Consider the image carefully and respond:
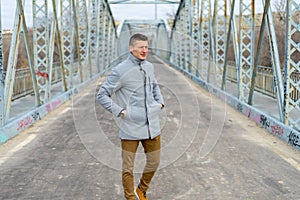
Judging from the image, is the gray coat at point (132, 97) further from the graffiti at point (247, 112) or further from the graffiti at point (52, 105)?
the graffiti at point (52, 105)

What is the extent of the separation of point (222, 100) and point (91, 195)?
1112 cm

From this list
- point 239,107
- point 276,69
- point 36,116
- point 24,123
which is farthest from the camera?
point 239,107

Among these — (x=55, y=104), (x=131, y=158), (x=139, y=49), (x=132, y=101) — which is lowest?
(x=55, y=104)

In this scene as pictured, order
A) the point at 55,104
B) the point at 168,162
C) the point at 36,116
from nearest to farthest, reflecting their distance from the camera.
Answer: the point at 168,162 → the point at 36,116 → the point at 55,104

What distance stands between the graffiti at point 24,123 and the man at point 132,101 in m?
5.88

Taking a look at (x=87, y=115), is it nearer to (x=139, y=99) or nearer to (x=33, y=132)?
(x=33, y=132)

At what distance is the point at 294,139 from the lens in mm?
8508

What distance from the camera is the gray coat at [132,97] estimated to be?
189 inches

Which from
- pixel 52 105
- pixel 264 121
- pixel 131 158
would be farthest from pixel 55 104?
pixel 131 158

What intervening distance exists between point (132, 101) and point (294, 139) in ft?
15.2

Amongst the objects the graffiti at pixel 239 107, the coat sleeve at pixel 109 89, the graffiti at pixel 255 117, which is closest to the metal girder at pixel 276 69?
the graffiti at pixel 255 117

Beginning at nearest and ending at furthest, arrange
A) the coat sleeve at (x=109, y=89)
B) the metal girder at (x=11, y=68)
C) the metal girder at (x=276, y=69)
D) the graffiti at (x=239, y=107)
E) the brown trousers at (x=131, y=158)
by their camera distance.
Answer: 1. the coat sleeve at (x=109, y=89)
2. the brown trousers at (x=131, y=158)
3. the metal girder at (x=276, y=69)
4. the metal girder at (x=11, y=68)
5. the graffiti at (x=239, y=107)

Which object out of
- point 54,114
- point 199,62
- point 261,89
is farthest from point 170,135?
point 199,62

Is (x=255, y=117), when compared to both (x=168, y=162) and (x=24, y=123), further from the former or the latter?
(x=24, y=123)
